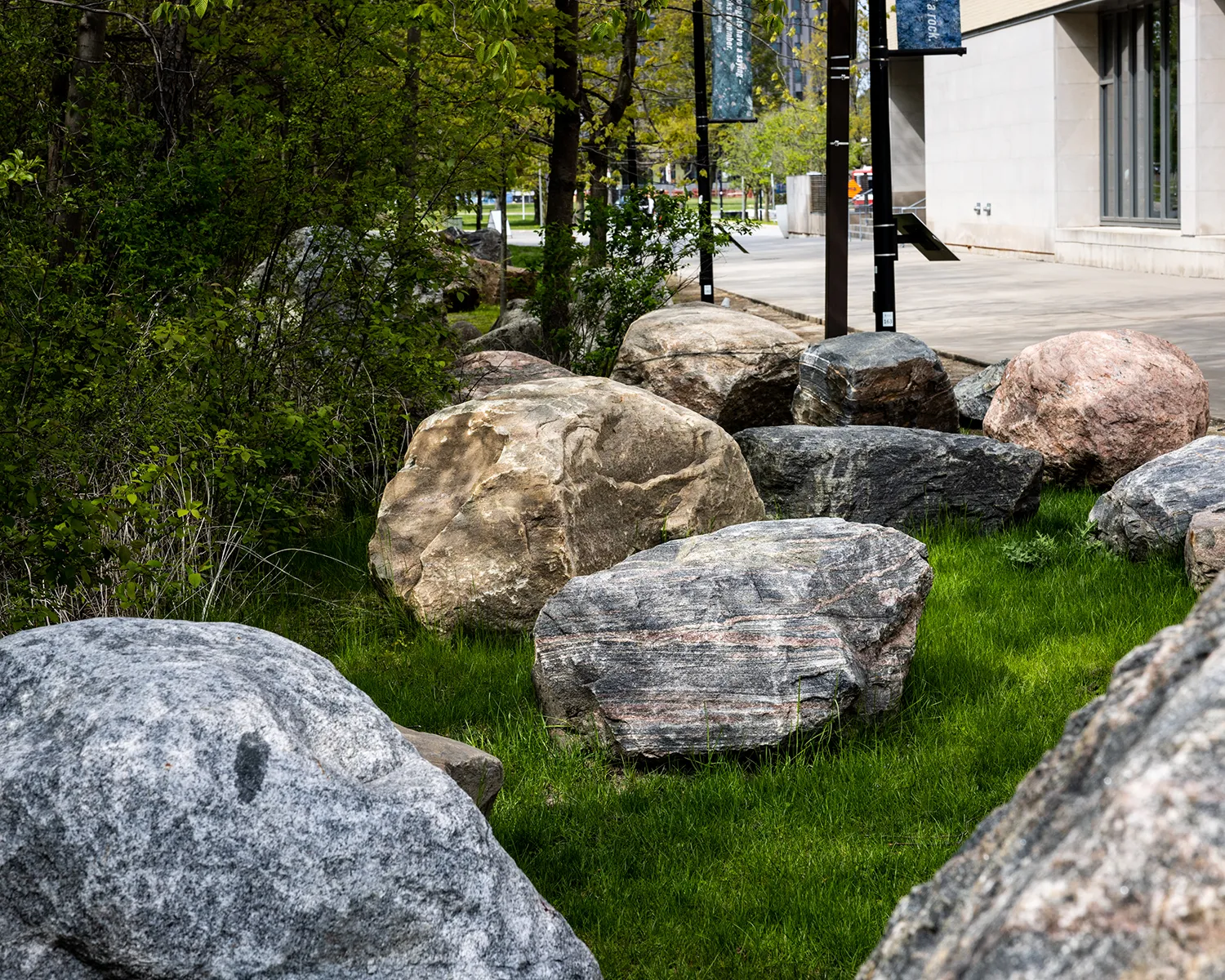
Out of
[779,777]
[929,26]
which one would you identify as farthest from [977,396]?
[779,777]

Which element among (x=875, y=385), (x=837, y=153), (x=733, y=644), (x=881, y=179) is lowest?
(x=733, y=644)

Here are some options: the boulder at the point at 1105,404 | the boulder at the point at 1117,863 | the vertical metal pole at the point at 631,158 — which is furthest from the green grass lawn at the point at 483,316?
the boulder at the point at 1117,863

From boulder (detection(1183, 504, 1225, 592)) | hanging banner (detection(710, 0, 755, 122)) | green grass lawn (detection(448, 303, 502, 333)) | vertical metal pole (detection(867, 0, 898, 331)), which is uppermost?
hanging banner (detection(710, 0, 755, 122))

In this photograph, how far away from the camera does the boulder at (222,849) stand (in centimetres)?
246

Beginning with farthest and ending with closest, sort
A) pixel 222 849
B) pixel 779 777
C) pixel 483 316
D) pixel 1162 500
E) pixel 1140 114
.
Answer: pixel 1140 114
pixel 483 316
pixel 1162 500
pixel 779 777
pixel 222 849

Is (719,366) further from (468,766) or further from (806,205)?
(806,205)

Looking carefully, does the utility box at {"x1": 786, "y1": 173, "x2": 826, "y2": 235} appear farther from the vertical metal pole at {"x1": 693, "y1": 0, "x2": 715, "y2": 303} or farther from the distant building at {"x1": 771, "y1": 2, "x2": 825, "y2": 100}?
the vertical metal pole at {"x1": 693, "y1": 0, "x2": 715, "y2": 303}

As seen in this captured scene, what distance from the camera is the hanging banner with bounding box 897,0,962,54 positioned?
1207 centimetres

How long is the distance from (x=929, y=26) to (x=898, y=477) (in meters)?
6.63

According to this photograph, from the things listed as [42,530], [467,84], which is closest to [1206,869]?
[42,530]

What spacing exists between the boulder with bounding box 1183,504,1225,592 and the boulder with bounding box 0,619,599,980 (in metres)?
3.80

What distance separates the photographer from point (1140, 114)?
27.9 m

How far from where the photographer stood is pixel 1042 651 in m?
5.48

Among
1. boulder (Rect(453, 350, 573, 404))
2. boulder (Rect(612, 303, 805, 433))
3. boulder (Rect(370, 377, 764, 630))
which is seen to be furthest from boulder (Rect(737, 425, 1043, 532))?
boulder (Rect(453, 350, 573, 404))
